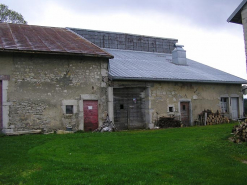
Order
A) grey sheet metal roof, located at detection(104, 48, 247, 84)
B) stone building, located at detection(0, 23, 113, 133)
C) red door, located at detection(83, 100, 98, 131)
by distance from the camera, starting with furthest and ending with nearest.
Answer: grey sheet metal roof, located at detection(104, 48, 247, 84) → red door, located at detection(83, 100, 98, 131) → stone building, located at detection(0, 23, 113, 133)

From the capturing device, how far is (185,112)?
17219 millimetres

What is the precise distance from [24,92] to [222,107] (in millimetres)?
13069

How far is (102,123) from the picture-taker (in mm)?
13898

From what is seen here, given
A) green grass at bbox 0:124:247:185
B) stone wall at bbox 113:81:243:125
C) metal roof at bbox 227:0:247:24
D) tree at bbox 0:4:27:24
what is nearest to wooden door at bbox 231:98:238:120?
stone wall at bbox 113:81:243:125

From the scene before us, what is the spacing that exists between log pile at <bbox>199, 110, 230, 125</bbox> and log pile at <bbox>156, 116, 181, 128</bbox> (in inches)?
81.2

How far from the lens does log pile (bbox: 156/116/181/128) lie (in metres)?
15.7

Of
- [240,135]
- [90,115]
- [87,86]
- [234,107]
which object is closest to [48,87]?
[87,86]

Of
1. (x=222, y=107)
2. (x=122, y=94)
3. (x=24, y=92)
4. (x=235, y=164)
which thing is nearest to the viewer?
(x=235, y=164)

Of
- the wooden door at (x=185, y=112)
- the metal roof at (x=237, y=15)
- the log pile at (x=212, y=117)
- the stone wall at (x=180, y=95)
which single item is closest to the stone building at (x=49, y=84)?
the stone wall at (x=180, y=95)

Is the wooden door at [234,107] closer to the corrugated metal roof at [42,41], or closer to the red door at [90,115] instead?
the corrugated metal roof at [42,41]

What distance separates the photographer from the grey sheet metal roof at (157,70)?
15.5 m

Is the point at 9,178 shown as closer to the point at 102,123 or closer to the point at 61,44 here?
the point at 102,123

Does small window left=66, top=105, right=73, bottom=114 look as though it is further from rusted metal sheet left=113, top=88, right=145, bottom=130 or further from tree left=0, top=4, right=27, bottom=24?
tree left=0, top=4, right=27, bottom=24

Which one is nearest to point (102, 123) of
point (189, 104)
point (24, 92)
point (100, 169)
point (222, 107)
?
point (24, 92)
